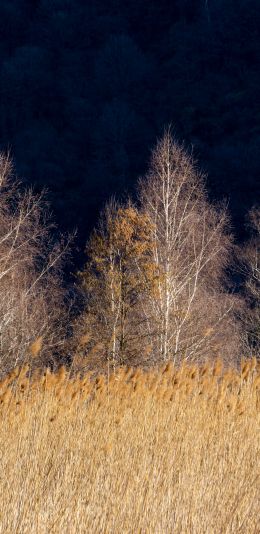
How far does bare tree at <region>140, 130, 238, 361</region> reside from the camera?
70.8ft

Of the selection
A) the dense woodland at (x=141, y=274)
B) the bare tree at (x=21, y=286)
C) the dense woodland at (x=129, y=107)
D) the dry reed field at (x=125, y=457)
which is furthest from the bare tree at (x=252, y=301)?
the dry reed field at (x=125, y=457)

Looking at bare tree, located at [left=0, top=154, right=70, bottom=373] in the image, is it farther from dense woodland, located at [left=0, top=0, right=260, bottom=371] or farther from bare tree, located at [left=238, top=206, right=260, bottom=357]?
bare tree, located at [left=238, top=206, right=260, bottom=357]

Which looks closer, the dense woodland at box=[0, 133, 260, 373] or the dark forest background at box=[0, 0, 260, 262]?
the dense woodland at box=[0, 133, 260, 373]

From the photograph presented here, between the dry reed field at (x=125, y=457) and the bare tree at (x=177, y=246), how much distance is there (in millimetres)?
14070

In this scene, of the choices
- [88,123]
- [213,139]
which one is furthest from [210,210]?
[88,123]

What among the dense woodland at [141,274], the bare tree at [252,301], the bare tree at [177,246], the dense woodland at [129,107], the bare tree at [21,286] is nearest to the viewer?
the bare tree at [21,286]

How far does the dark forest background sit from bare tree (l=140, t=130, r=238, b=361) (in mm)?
30335

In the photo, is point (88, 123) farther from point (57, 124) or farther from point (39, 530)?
point (39, 530)

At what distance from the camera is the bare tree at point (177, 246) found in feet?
70.8

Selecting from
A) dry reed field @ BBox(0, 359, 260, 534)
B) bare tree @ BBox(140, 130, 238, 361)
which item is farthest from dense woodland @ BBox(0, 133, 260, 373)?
dry reed field @ BBox(0, 359, 260, 534)

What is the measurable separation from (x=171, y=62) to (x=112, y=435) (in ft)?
251

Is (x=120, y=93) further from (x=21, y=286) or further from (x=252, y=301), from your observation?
(x=21, y=286)

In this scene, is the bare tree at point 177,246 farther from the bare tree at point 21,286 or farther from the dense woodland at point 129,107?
the bare tree at point 21,286

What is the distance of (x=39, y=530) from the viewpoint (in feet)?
14.5
